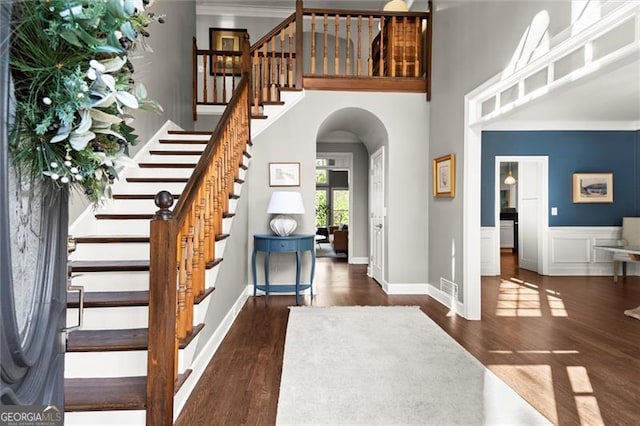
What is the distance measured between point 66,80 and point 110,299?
68.0 inches

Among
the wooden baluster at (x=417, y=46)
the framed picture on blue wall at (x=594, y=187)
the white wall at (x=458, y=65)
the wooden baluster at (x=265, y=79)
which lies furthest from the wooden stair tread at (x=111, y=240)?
the framed picture on blue wall at (x=594, y=187)

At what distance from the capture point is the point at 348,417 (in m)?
1.84

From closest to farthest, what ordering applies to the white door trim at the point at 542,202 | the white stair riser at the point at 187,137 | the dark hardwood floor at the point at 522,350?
the dark hardwood floor at the point at 522,350, the white stair riser at the point at 187,137, the white door trim at the point at 542,202

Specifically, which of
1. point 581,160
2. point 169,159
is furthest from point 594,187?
point 169,159

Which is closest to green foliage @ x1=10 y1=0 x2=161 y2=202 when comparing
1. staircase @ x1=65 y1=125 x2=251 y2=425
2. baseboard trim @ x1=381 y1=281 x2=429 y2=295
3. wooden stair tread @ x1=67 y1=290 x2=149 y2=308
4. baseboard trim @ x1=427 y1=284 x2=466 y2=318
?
staircase @ x1=65 y1=125 x2=251 y2=425

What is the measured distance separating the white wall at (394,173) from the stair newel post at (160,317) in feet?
9.31

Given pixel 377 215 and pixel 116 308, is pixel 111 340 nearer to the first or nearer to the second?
pixel 116 308

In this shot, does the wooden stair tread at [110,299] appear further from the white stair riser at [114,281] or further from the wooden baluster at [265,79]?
the wooden baluster at [265,79]

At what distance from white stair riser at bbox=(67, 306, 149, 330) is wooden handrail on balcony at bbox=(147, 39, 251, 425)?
0.93 ft

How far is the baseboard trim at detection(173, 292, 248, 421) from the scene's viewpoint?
1.90 metres

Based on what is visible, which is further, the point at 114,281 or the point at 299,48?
the point at 299,48

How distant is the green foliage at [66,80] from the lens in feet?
2.15

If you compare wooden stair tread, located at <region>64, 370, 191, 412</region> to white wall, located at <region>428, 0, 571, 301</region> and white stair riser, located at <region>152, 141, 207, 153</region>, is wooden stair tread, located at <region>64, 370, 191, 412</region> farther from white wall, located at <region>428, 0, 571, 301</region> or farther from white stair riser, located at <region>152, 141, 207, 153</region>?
white wall, located at <region>428, 0, 571, 301</region>

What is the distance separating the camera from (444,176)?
4.00 m
